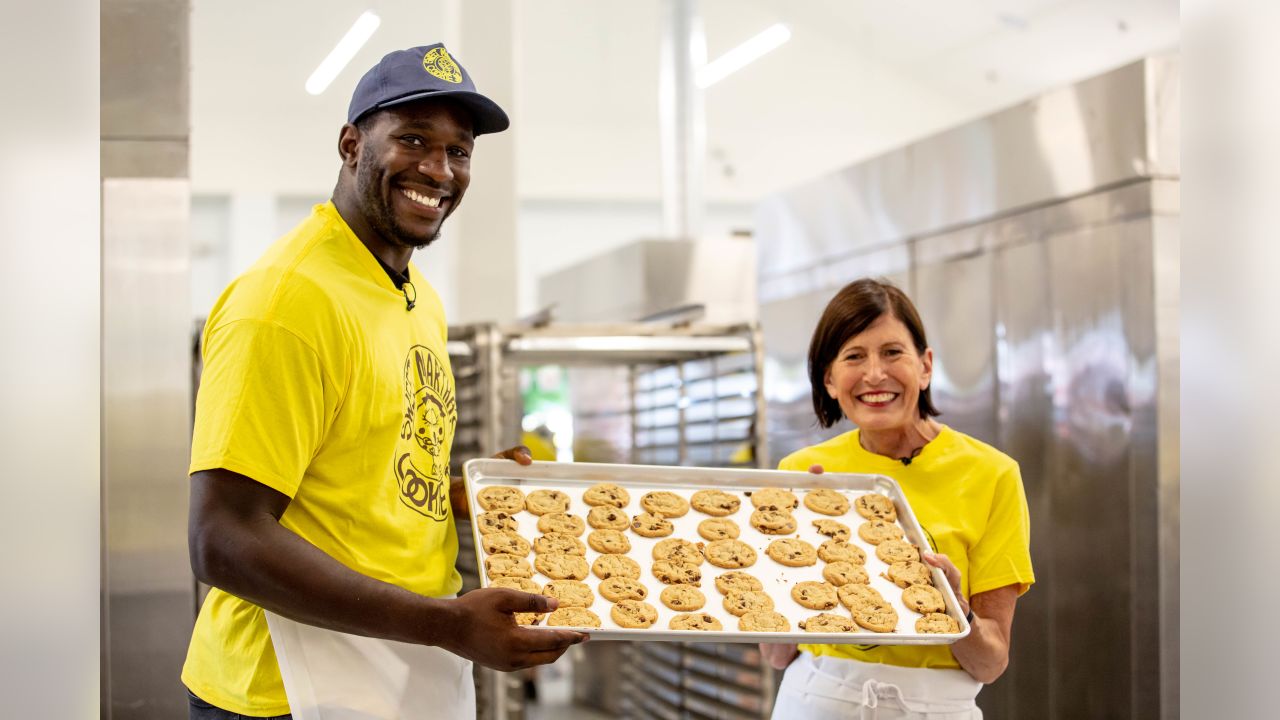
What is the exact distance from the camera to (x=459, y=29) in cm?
703

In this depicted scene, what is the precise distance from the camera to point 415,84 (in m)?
1.93

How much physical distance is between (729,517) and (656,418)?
11.7 ft

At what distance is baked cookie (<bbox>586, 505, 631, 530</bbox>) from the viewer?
234 cm

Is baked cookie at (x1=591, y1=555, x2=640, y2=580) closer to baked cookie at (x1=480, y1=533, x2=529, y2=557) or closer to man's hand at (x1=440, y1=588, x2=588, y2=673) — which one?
baked cookie at (x1=480, y1=533, x2=529, y2=557)

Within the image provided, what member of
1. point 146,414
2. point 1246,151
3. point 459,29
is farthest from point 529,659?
point 459,29

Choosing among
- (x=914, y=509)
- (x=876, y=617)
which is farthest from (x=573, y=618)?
(x=914, y=509)

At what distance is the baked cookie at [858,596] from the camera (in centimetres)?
221

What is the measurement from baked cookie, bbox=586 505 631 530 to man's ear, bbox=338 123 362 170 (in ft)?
2.72

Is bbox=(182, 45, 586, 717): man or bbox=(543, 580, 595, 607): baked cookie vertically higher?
bbox=(182, 45, 586, 717): man

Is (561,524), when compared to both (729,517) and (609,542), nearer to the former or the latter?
(609,542)

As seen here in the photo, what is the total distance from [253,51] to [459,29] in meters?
5.67

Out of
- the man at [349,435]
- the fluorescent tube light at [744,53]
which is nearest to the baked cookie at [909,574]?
the man at [349,435]

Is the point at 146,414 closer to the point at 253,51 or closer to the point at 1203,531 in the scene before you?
the point at 1203,531

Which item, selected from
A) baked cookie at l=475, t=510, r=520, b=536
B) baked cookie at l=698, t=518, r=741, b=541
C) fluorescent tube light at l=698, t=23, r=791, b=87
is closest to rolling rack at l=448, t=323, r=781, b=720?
baked cookie at l=698, t=518, r=741, b=541
